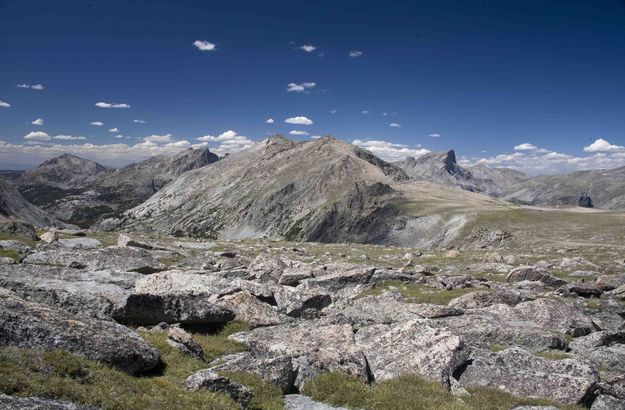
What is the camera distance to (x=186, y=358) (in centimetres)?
1661

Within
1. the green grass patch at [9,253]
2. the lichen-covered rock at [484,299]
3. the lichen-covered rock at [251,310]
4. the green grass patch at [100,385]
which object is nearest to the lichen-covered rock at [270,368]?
the green grass patch at [100,385]

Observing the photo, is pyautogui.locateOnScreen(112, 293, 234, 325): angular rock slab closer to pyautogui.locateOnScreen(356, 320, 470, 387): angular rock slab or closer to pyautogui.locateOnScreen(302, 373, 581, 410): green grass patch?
pyautogui.locateOnScreen(356, 320, 470, 387): angular rock slab

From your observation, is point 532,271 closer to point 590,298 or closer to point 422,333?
point 590,298

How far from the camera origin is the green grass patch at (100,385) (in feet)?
35.7

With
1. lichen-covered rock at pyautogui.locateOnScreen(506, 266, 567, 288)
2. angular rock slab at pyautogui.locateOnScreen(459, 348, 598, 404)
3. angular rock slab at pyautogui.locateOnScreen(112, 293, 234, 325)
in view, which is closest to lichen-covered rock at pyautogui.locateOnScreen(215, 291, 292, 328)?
angular rock slab at pyautogui.locateOnScreen(112, 293, 234, 325)

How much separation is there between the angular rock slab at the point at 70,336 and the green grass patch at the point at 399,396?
6212mm

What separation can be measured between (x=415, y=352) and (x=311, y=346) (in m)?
4.57

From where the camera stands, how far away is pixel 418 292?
117 ft

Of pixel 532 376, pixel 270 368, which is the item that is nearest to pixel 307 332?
pixel 270 368

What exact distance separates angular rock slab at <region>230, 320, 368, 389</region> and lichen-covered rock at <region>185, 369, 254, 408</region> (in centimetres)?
292

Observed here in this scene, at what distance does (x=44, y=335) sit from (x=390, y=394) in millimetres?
11796

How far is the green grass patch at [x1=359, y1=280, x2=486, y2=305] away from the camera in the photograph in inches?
1308

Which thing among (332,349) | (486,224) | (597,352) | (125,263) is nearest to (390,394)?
(332,349)

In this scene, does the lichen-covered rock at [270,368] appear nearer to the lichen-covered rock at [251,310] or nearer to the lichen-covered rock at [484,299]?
the lichen-covered rock at [251,310]
